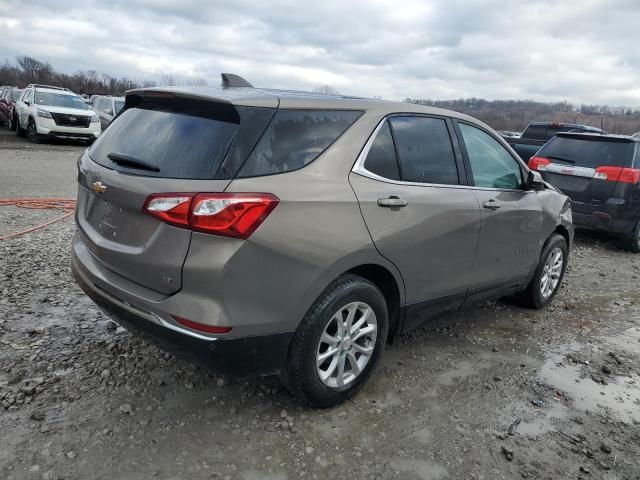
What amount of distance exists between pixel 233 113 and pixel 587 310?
4186mm

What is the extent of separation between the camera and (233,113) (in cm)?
267

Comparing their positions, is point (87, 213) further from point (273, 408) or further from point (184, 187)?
point (273, 408)

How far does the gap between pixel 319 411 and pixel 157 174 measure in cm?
162

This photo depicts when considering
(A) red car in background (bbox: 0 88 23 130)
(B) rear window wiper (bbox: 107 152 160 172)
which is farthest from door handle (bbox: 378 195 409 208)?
(A) red car in background (bbox: 0 88 23 130)

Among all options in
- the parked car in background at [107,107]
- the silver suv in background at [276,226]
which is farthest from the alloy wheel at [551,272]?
the parked car in background at [107,107]

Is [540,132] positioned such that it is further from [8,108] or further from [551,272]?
[8,108]

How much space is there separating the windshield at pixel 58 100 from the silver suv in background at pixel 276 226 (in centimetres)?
1656

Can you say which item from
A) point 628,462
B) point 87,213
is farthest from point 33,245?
point 628,462

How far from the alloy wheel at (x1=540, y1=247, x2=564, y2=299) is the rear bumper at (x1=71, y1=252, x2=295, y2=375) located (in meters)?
3.14

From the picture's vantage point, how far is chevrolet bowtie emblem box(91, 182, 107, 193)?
9.39 feet

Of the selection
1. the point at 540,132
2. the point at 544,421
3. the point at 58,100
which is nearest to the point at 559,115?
the point at 540,132

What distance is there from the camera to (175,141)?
2.77 m

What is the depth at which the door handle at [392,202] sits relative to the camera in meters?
3.04

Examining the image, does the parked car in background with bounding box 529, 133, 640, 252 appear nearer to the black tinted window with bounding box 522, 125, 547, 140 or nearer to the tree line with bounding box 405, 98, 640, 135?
the black tinted window with bounding box 522, 125, 547, 140
